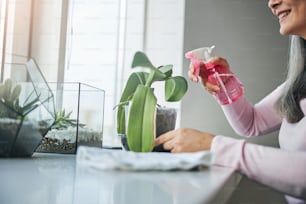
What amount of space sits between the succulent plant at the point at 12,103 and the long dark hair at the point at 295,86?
2.02ft

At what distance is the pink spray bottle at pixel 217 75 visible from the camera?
0.85 metres

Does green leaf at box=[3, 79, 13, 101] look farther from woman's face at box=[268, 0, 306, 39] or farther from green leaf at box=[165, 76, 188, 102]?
woman's face at box=[268, 0, 306, 39]

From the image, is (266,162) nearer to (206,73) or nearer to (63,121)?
(206,73)

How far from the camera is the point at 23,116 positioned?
0.69 metres

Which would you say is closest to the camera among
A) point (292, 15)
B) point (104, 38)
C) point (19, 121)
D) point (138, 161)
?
point (138, 161)

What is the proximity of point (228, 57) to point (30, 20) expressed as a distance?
2.11 ft

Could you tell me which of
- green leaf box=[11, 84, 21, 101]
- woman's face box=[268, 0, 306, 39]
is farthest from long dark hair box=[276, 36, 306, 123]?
green leaf box=[11, 84, 21, 101]

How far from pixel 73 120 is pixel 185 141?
309mm

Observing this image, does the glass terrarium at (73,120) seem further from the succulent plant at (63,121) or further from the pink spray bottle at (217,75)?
the pink spray bottle at (217,75)

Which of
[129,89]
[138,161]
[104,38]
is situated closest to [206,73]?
[129,89]

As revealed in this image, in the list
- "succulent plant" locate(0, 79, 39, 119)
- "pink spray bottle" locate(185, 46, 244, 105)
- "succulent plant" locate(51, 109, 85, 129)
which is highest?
"pink spray bottle" locate(185, 46, 244, 105)

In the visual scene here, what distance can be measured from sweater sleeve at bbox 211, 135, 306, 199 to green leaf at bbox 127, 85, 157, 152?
136 millimetres

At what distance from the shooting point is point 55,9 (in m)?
1.25

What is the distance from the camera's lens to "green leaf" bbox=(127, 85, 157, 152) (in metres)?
0.72
